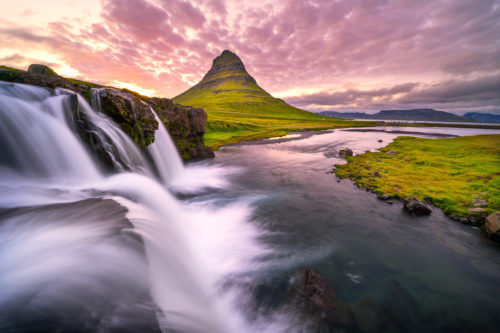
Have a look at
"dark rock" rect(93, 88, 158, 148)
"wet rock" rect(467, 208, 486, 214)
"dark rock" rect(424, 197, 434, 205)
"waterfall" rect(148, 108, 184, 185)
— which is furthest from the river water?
"dark rock" rect(93, 88, 158, 148)

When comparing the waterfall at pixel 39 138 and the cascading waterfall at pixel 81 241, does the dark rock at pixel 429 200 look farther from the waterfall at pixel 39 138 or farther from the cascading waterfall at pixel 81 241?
the waterfall at pixel 39 138

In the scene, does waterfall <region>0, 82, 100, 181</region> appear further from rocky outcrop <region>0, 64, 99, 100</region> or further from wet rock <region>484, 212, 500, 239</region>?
wet rock <region>484, 212, 500, 239</region>

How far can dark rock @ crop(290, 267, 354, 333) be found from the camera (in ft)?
17.7

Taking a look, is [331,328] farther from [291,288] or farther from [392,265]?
[392,265]

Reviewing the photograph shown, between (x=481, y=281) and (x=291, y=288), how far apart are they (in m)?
7.24

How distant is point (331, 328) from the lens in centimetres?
532

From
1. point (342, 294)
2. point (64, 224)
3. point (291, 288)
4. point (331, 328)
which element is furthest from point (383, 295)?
point (64, 224)

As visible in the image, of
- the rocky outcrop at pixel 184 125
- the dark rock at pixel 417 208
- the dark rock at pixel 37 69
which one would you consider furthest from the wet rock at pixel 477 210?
the dark rock at pixel 37 69

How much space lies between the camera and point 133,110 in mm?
15188

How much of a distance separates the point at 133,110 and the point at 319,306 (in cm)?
1719

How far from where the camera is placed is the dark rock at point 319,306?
5.40 m

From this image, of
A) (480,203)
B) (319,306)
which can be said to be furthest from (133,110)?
(480,203)

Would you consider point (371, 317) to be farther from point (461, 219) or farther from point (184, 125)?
point (184, 125)

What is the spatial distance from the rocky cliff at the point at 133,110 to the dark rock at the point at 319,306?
1524cm
